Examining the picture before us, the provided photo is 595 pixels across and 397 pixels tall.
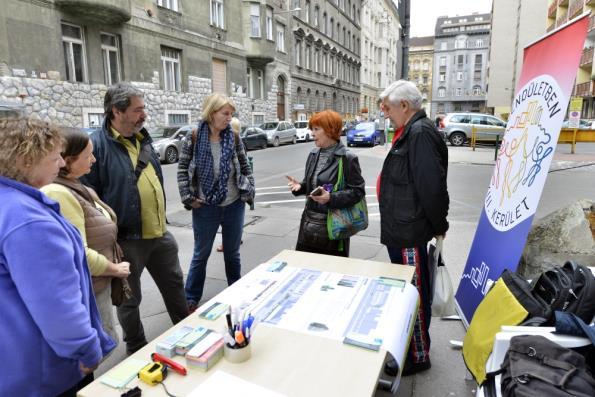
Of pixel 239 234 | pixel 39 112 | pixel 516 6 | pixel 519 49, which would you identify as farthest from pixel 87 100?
pixel 516 6

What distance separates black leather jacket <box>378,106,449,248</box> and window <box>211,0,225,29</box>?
73.0 ft

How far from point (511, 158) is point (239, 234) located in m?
2.23

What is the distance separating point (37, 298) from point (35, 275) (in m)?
0.08

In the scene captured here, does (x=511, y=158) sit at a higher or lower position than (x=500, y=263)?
higher

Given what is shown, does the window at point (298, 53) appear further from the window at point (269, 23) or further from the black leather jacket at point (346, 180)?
the black leather jacket at point (346, 180)

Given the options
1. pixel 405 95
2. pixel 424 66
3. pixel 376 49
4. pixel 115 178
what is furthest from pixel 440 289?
pixel 424 66

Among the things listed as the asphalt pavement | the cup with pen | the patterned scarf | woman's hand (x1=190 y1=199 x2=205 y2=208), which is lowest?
the asphalt pavement

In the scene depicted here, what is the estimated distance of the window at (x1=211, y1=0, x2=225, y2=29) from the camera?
22422mm

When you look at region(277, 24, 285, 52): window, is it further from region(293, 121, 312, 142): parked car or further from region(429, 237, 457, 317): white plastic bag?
region(429, 237, 457, 317): white plastic bag

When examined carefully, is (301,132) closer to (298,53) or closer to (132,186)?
(298,53)

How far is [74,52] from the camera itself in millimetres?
15305

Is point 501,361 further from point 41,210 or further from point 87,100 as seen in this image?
point 87,100

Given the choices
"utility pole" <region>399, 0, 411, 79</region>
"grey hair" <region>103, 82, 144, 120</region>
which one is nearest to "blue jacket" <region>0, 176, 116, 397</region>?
"grey hair" <region>103, 82, 144, 120</region>

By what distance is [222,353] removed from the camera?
1651 millimetres
